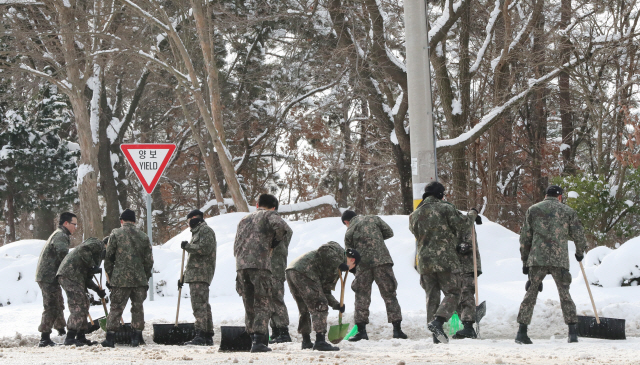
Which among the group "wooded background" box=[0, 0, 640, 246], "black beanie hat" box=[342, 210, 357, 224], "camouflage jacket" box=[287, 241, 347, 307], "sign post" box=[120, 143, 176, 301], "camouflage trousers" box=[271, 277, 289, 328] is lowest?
"camouflage trousers" box=[271, 277, 289, 328]

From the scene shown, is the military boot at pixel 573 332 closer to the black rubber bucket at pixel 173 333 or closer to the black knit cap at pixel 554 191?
the black knit cap at pixel 554 191

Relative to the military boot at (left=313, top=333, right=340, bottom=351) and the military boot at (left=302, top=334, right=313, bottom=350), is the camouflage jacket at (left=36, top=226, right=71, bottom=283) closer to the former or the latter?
the military boot at (left=302, top=334, right=313, bottom=350)

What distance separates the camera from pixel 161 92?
29031 millimetres

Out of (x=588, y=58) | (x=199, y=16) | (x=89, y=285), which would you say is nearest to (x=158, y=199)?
(x=199, y=16)

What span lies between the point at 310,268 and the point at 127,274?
259cm

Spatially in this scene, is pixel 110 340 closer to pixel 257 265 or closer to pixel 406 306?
pixel 257 265

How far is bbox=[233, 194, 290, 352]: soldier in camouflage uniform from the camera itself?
7.11 meters

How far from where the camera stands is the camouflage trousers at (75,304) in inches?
338

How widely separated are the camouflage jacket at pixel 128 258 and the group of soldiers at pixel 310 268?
1cm

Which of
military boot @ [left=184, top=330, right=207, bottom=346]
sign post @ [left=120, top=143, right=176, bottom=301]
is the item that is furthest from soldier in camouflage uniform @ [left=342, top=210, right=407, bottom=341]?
sign post @ [left=120, top=143, right=176, bottom=301]

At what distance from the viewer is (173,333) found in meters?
8.52

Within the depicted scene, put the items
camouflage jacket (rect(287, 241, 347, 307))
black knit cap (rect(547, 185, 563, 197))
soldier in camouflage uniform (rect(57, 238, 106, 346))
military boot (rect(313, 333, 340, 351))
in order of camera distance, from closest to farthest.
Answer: military boot (rect(313, 333, 340, 351)) < camouflage jacket (rect(287, 241, 347, 307)) < black knit cap (rect(547, 185, 563, 197)) < soldier in camouflage uniform (rect(57, 238, 106, 346))

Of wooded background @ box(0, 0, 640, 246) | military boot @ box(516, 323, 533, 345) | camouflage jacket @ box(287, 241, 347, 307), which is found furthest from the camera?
wooded background @ box(0, 0, 640, 246)

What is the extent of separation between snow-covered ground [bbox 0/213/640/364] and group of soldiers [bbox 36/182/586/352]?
436mm
